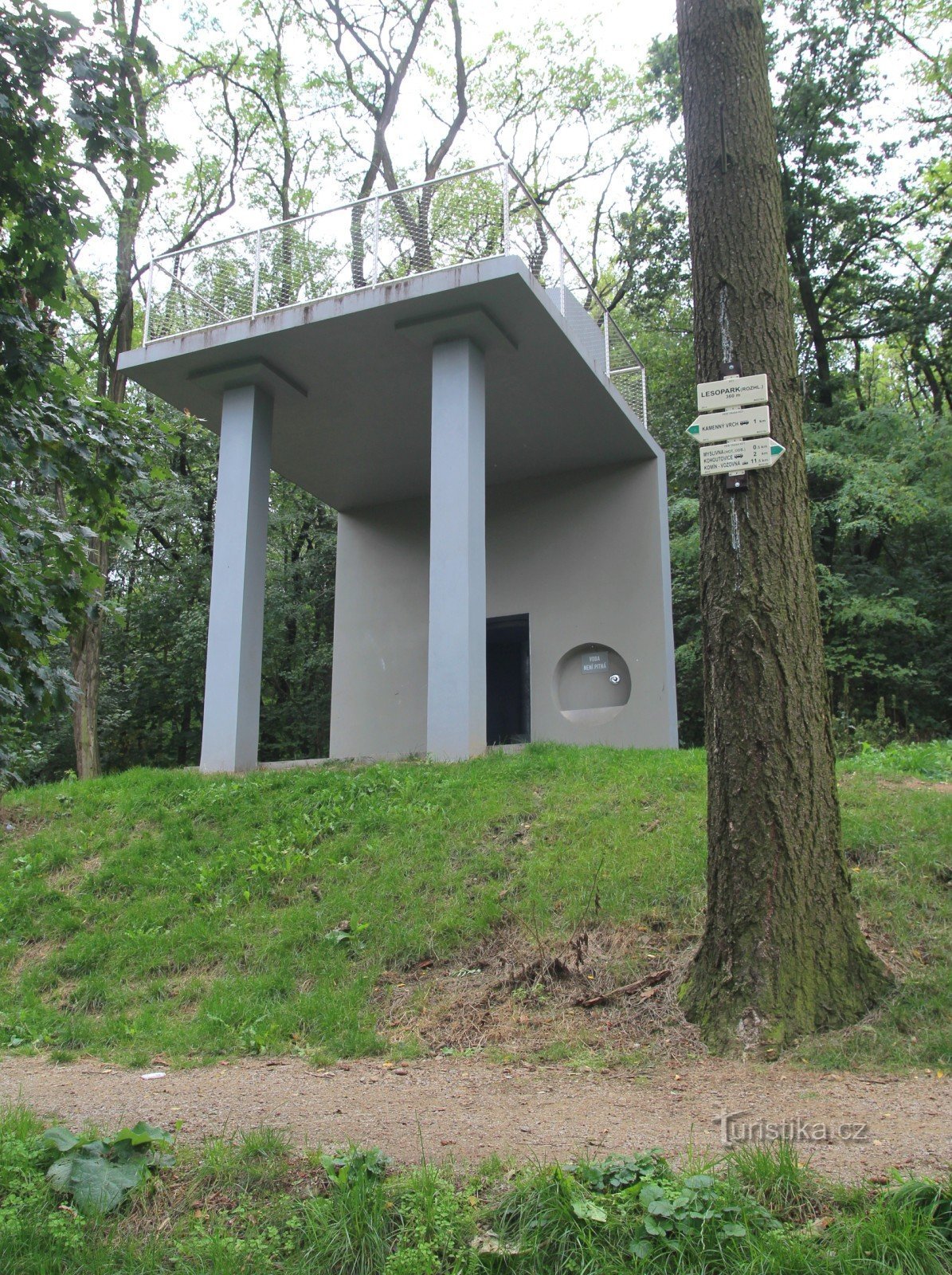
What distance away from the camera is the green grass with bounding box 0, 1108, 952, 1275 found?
7.22 ft

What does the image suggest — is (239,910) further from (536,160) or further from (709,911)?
(536,160)

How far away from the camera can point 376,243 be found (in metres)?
9.63

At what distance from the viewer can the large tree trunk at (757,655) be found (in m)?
3.85

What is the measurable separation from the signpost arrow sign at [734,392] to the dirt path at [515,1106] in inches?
106

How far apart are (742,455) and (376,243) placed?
6.64 m

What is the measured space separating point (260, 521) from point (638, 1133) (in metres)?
8.50

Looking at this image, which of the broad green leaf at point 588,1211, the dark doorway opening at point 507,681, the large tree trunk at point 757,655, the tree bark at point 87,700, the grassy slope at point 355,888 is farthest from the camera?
the tree bark at point 87,700

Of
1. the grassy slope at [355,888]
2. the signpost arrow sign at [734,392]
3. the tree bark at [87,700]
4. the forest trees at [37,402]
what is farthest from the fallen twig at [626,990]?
the tree bark at [87,700]

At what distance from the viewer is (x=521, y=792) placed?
7.17 metres

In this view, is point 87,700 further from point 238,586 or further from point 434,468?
point 434,468

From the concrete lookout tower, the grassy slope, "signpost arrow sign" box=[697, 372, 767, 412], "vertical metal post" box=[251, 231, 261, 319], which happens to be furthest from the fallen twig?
"vertical metal post" box=[251, 231, 261, 319]

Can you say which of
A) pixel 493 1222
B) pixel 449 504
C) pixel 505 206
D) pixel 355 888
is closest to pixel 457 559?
pixel 449 504

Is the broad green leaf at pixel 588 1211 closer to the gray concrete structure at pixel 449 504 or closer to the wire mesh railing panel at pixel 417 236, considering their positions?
the gray concrete structure at pixel 449 504

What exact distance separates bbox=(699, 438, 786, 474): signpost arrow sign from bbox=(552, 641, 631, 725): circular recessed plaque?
7843mm
